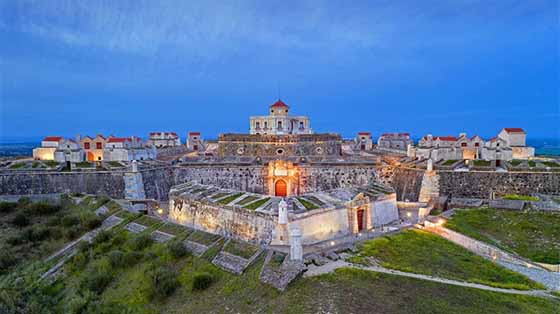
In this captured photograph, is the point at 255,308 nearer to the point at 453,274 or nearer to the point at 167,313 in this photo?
the point at 167,313

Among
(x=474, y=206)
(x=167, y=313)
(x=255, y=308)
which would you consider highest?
(x=474, y=206)

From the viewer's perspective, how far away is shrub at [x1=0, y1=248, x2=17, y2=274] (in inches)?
706

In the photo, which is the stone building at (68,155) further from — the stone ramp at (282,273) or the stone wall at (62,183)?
the stone ramp at (282,273)

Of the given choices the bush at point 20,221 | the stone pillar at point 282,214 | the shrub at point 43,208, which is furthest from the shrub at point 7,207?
the stone pillar at point 282,214

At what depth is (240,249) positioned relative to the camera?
1544 cm

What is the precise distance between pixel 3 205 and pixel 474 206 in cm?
3206

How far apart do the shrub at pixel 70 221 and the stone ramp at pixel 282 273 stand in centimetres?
1536

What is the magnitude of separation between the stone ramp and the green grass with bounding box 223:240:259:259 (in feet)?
5.19

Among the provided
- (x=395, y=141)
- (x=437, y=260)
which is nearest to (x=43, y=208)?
(x=437, y=260)

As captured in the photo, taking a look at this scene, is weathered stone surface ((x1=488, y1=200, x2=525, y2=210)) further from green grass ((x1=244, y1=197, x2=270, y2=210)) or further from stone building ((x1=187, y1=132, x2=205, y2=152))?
stone building ((x1=187, y1=132, x2=205, y2=152))

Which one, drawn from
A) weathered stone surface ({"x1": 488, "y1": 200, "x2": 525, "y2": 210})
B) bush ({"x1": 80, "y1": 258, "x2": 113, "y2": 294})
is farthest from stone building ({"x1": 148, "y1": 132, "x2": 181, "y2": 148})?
weathered stone surface ({"x1": 488, "y1": 200, "x2": 525, "y2": 210})

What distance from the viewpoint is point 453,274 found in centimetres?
1347

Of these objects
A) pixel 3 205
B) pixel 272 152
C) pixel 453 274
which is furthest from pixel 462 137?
pixel 3 205

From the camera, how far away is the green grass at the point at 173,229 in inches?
747
